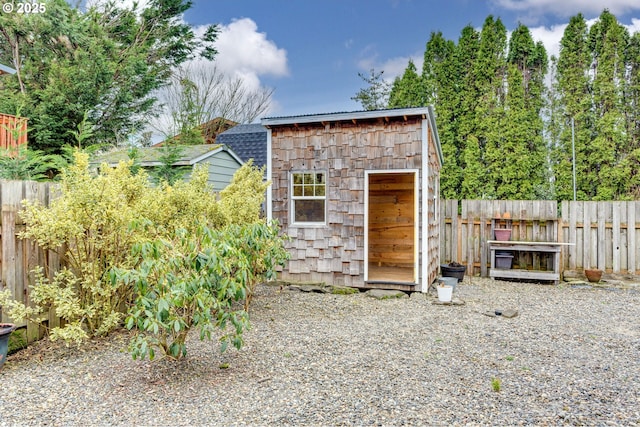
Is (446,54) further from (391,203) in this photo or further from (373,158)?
(373,158)

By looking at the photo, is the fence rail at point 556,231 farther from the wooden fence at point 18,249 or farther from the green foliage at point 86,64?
the green foliage at point 86,64

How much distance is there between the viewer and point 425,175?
6.53 meters

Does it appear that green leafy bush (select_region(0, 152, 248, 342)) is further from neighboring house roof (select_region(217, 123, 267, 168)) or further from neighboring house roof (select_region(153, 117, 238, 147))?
neighboring house roof (select_region(153, 117, 238, 147))

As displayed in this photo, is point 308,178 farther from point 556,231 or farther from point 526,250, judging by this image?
point 556,231

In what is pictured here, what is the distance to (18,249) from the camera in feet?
12.1

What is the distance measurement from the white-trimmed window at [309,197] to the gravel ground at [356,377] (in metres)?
2.45

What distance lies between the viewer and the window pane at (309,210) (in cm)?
712

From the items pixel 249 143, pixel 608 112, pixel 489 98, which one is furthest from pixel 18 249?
pixel 608 112

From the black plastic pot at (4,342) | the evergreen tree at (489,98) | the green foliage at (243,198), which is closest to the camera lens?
the black plastic pot at (4,342)

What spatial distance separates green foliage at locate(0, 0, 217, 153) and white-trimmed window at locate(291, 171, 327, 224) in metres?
6.29

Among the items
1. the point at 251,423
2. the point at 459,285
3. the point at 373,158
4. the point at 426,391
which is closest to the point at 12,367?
the point at 251,423

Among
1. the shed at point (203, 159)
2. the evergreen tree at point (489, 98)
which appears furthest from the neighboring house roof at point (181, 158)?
the evergreen tree at point (489, 98)

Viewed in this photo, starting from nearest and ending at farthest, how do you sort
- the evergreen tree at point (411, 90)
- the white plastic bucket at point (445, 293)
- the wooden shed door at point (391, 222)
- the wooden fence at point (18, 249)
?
the wooden fence at point (18, 249) < the white plastic bucket at point (445, 293) < the wooden shed door at point (391, 222) < the evergreen tree at point (411, 90)

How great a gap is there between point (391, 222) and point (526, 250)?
275 centimetres
